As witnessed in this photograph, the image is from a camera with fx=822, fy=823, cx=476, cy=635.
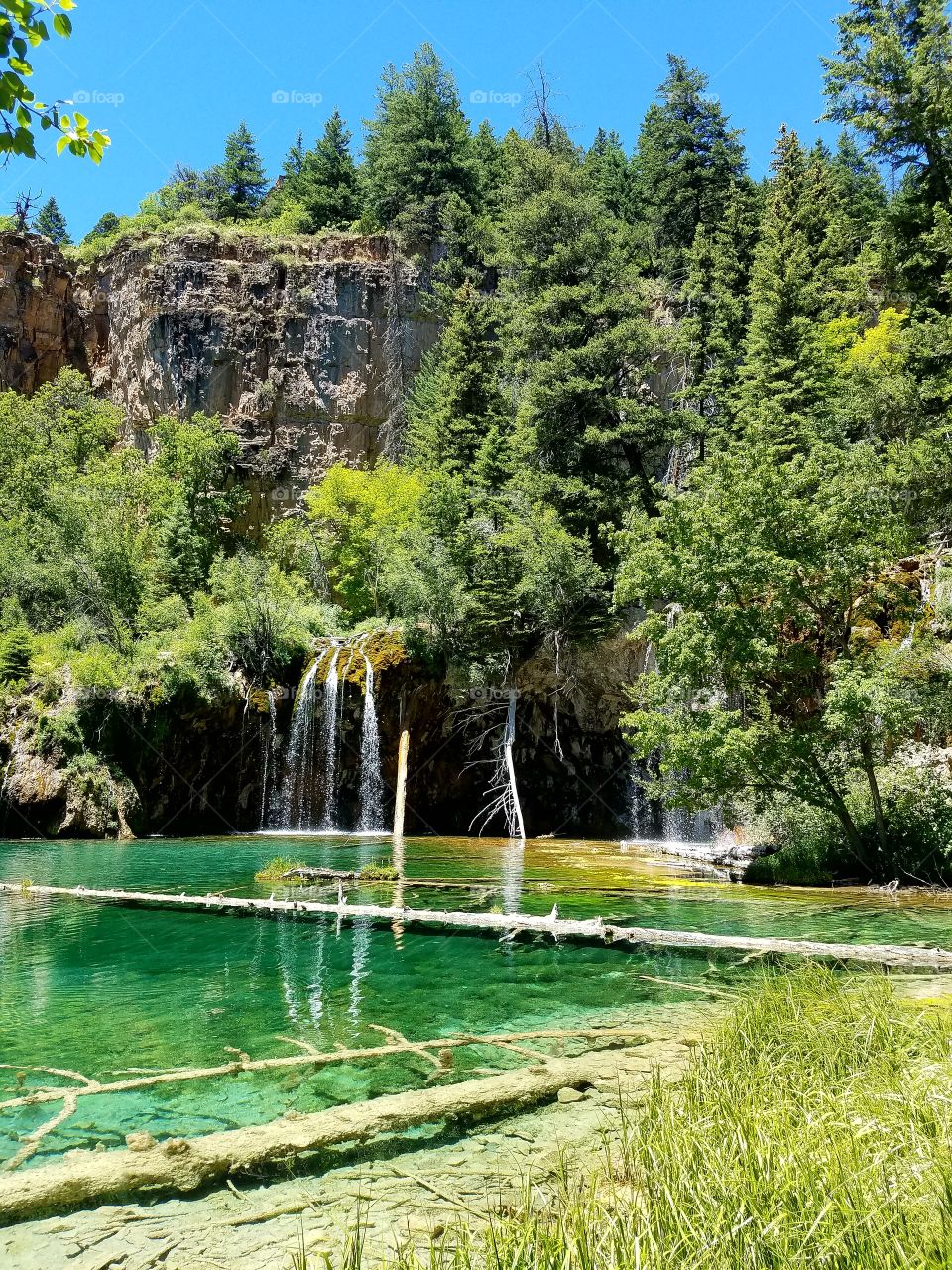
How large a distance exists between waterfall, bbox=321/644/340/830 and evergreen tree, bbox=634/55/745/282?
25489 mm

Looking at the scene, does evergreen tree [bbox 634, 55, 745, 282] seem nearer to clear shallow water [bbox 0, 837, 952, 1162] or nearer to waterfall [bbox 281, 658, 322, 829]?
waterfall [bbox 281, 658, 322, 829]

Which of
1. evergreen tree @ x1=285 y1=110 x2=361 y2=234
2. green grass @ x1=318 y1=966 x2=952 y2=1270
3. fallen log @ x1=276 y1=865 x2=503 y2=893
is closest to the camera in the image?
green grass @ x1=318 y1=966 x2=952 y2=1270

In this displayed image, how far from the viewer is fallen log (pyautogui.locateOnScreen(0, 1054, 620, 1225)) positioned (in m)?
3.52

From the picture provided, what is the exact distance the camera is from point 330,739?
24906mm

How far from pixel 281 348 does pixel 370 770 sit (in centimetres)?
2487

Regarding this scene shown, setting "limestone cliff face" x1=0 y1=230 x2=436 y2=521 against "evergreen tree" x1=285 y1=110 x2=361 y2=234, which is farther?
"evergreen tree" x1=285 y1=110 x2=361 y2=234

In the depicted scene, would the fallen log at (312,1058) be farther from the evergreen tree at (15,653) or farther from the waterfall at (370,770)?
the evergreen tree at (15,653)

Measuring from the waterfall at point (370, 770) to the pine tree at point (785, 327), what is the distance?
44.2 ft

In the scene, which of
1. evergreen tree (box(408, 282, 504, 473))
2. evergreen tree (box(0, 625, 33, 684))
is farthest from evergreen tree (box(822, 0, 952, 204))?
evergreen tree (box(0, 625, 33, 684))

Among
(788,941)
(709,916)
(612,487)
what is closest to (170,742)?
(612,487)

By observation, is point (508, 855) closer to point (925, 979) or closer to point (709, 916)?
point (709, 916)

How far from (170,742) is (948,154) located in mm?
26397

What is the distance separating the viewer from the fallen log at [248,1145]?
352 cm

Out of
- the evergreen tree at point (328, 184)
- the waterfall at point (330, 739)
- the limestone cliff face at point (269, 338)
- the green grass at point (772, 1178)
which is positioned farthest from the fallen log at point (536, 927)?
the evergreen tree at point (328, 184)
